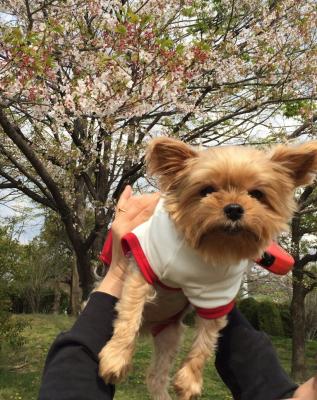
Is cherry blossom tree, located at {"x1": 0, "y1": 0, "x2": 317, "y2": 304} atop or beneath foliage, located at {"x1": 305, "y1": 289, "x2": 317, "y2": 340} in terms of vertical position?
atop

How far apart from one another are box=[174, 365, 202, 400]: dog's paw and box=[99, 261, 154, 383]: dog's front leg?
0.22 m

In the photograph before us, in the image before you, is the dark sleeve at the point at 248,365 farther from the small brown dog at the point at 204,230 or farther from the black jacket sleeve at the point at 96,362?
the small brown dog at the point at 204,230

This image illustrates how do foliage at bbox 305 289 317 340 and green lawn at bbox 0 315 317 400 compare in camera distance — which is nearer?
green lawn at bbox 0 315 317 400

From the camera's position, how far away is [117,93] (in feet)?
18.3

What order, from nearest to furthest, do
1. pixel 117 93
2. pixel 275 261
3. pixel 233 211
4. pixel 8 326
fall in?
pixel 233 211 < pixel 275 261 < pixel 117 93 < pixel 8 326

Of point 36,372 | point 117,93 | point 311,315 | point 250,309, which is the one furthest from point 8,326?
point 311,315

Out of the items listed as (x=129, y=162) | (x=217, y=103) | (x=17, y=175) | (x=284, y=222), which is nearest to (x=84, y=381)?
(x=284, y=222)

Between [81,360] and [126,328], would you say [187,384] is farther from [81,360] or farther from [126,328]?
[81,360]

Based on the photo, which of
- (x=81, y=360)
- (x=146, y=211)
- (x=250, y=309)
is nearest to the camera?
(x=81, y=360)

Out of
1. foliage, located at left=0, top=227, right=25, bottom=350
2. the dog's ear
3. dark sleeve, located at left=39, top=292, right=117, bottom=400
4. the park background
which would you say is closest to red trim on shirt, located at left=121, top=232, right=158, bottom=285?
dark sleeve, located at left=39, top=292, right=117, bottom=400

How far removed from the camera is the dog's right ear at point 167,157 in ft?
6.44

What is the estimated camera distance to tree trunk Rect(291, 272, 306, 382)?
40.2 feet

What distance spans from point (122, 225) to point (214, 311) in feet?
1.87

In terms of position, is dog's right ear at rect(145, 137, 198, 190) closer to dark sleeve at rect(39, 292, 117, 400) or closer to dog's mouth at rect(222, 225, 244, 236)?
dog's mouth at rect(222, 225, 244, 236)
